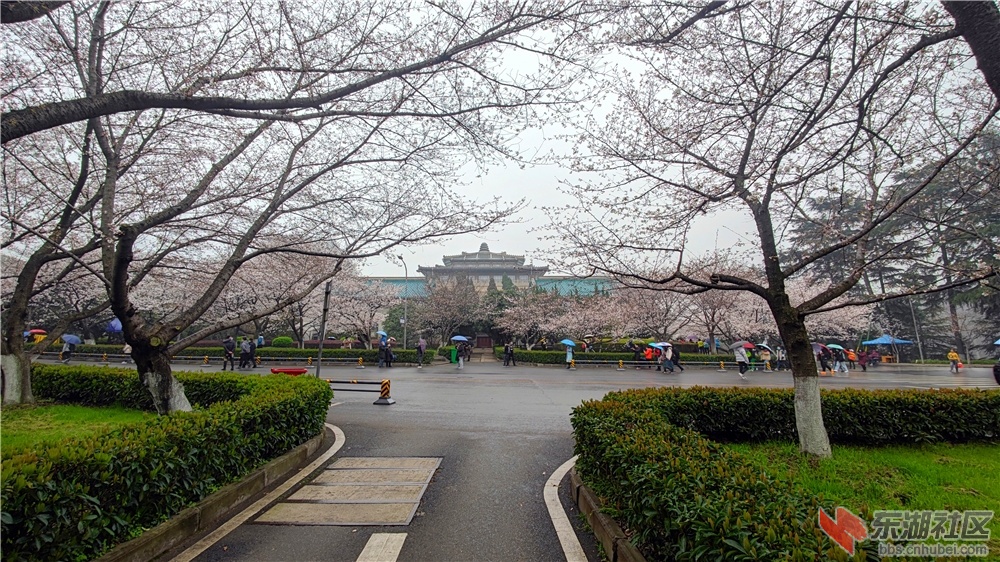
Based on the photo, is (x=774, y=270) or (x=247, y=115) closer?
(x=247, y=115)

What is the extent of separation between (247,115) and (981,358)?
53.6 m

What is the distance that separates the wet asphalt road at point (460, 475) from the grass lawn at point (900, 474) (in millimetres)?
2268

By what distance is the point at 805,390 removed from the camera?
592 cm

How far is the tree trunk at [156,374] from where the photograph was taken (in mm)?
7047

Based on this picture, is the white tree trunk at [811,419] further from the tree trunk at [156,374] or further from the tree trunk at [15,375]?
the tree trunk at [15,375]

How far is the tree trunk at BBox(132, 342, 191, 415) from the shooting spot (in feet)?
23.1

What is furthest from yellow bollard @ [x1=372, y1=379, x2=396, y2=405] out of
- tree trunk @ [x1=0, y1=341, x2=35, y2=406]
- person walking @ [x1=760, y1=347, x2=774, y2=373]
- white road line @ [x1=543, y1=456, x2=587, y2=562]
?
person walking @ [x1=760, y1=347, x2=774, y2=373]

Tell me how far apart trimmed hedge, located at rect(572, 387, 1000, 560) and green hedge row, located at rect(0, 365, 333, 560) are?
363cm

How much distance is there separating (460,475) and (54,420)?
25.2 ft

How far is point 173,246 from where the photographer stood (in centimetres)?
854

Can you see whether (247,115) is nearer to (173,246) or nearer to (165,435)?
(165,435)

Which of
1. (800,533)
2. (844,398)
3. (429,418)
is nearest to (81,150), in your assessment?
(429,418)

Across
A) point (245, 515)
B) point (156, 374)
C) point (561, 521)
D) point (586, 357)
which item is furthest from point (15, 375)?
point (586, 357)

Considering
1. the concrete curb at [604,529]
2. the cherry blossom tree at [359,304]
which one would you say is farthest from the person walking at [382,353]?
the concrete curb at [604,529]
